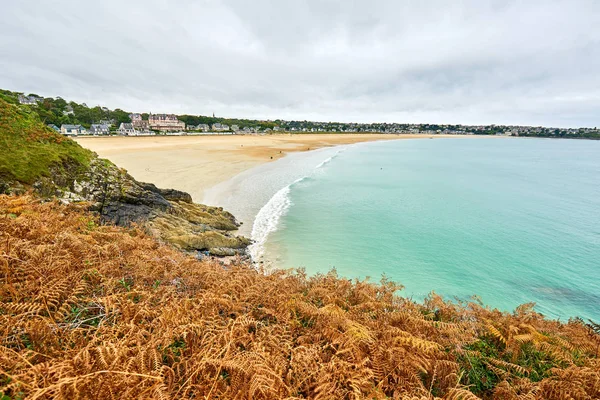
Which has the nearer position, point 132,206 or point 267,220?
point 132,206

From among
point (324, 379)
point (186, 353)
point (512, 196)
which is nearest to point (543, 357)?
point (324, 379)

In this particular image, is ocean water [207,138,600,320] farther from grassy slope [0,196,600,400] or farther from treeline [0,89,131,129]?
treeline [0,89,131,129]

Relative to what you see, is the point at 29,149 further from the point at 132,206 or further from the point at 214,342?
the point at 214,342

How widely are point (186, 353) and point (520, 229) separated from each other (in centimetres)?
2446

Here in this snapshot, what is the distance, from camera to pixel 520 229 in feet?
65.8

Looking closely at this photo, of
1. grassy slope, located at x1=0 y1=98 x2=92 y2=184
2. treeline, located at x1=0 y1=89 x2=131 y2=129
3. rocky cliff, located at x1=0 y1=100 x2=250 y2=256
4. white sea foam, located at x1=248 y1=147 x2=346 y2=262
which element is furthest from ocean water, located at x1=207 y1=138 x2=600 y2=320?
treeline, located at x1=0 y1=89 x2=131 y2=129

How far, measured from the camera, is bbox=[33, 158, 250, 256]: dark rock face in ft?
34.7

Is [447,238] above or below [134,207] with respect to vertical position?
below

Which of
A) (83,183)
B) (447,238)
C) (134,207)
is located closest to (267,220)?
(134,207)

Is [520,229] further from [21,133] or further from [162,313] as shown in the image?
[21,133]

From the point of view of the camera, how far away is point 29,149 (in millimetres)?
10180

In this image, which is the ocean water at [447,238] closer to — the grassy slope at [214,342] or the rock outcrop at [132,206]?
the rock outcrop at [132,206]

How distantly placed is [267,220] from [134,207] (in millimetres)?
8527

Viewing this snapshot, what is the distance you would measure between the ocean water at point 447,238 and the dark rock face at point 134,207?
237cm
